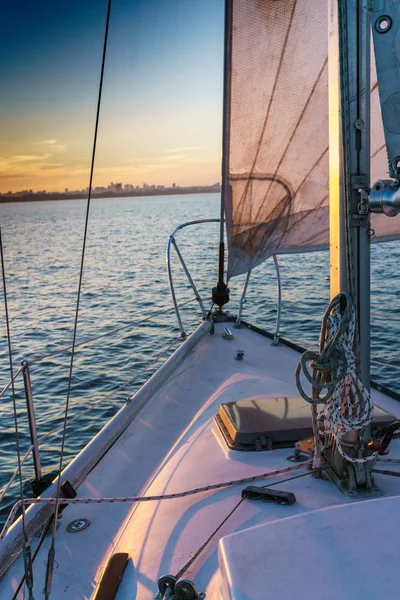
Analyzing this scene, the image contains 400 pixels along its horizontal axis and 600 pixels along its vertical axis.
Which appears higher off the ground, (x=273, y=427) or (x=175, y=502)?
(x=273, y=427)

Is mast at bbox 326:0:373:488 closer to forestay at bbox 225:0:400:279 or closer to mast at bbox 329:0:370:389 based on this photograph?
mast at bbox 329:0:370:389

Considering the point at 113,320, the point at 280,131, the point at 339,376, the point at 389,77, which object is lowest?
the point at 113,320

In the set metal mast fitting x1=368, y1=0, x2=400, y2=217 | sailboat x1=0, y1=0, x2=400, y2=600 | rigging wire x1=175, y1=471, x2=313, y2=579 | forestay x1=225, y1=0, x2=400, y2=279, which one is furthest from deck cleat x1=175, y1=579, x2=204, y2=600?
forestay x1=225, y1=0, x2=400, y2=279

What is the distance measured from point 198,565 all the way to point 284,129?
3.29m

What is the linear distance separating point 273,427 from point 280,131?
2.34 metres

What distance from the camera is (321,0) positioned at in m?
4.24

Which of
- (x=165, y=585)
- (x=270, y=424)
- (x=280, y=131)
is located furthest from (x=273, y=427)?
(x=280, y=131)

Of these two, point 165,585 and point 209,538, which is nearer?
point 165,585

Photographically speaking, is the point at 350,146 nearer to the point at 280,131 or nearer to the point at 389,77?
the point at 389,77

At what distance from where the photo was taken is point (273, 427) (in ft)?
12.4

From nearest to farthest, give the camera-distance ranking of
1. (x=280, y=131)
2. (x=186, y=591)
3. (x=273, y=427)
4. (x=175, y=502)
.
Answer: (x=186, y=591) < (x=175, y=502) < (x=273, y=427) < (x=280, y=131)

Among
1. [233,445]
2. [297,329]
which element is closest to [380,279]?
[297,329]

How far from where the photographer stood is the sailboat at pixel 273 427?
7.35 ft

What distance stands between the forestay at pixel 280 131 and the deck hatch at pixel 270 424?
1665 millimetres
